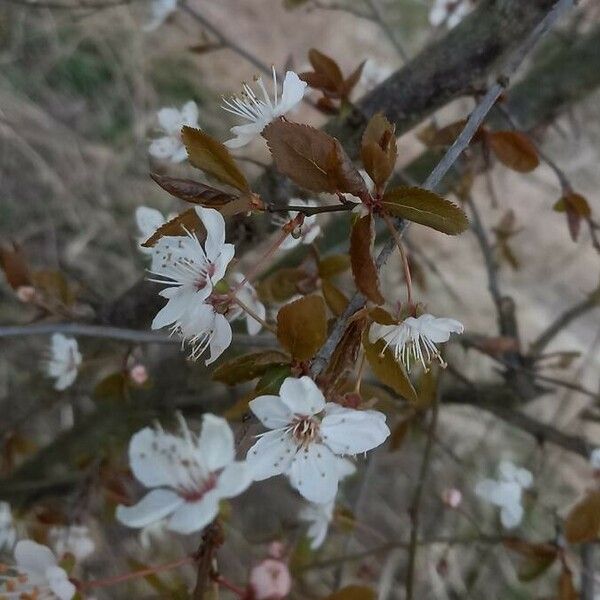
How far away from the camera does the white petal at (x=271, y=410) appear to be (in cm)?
46

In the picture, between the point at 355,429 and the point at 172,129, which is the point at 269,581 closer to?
the point at 355,429

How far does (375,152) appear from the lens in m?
0.46

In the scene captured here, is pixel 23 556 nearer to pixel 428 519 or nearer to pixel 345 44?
pixel 428 519

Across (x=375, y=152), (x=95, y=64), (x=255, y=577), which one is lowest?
(x=95, y=64)

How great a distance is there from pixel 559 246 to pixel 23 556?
2.58 metres

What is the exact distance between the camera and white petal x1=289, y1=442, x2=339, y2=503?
48cm

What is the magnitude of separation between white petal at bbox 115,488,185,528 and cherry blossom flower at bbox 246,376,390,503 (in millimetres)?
56

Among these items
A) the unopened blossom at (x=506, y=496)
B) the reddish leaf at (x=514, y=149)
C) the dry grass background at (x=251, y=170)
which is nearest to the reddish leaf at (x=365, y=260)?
the reddish leaf at (x=514, y=149)

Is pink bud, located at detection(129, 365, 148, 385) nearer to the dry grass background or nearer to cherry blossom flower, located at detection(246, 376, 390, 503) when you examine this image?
cherry blossom flower, located at detection(246, 376, 390, 503)

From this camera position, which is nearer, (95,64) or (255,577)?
(255,577)

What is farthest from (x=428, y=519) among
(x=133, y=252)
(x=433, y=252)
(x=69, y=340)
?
(x=69, y=340)

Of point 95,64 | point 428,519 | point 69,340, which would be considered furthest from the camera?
point 95,64

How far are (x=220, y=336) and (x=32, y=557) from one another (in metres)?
0.23

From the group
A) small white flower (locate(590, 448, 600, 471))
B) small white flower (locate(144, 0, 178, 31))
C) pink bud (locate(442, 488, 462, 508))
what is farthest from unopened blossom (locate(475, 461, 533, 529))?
small white flower (locate(144, 0, 178, 31))
